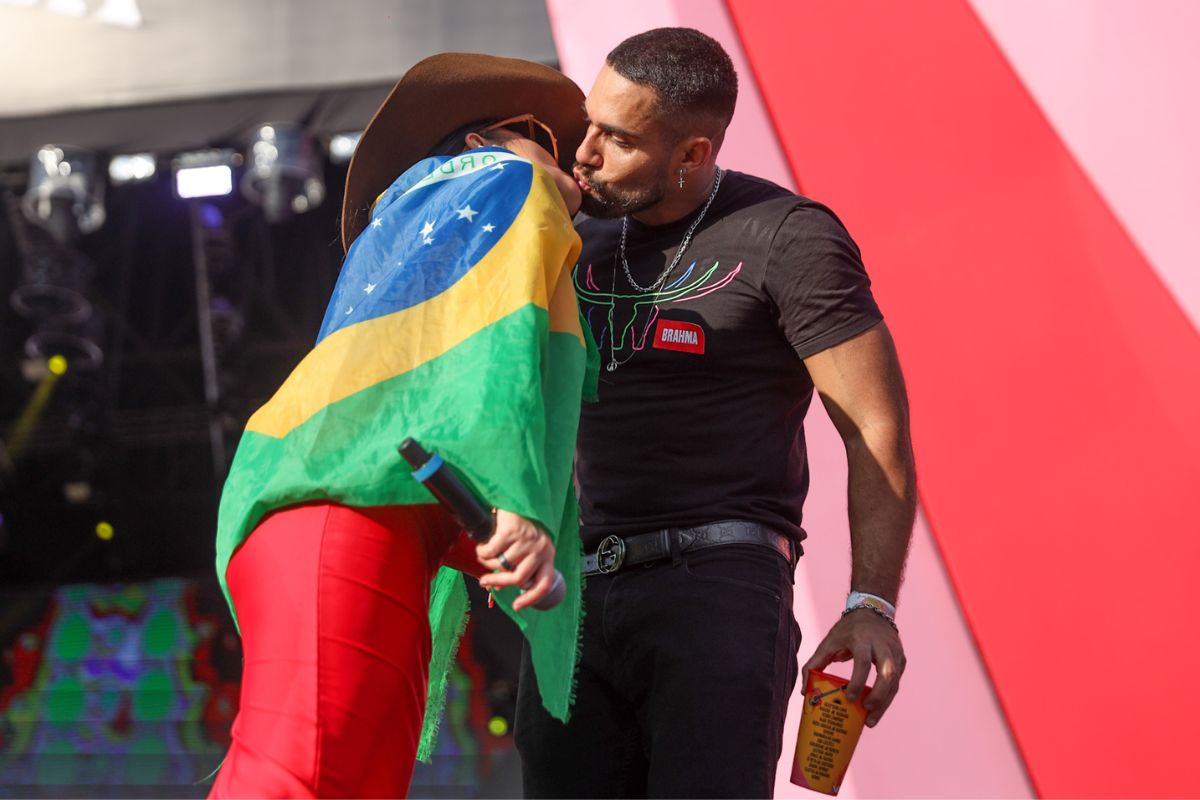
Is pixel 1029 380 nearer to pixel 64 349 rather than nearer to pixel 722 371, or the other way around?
pixel 722 371

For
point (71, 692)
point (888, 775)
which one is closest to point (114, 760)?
point (71, 692)

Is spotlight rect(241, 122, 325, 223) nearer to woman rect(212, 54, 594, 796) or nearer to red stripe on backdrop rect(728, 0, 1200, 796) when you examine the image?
red stripe on backdrop rect(728, 0, 1200, 796)

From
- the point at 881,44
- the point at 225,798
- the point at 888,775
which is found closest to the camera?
the point at 225,798

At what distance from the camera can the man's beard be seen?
194 cm

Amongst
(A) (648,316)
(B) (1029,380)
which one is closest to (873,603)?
(A) (648,316)

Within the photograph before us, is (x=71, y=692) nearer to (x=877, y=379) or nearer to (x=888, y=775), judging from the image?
(x=888, y=775)

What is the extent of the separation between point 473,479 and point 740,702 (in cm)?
54

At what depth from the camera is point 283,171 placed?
558 cm

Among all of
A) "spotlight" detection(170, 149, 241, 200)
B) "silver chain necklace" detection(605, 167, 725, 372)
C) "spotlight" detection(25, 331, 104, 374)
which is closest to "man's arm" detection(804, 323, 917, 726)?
"silver chain necklace" detection(605, 167, 725, 372)

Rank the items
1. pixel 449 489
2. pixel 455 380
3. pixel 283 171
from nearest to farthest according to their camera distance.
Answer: pixel 449 489, pixel 455 380, pixel 283 171

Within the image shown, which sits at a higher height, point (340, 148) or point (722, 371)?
point (340, 148)

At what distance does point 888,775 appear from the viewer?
8.22 ft

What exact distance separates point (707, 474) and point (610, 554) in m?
0.19

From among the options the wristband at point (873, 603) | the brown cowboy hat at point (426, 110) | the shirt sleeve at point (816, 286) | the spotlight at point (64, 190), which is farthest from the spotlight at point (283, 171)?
the wristband at point (873, 603)
